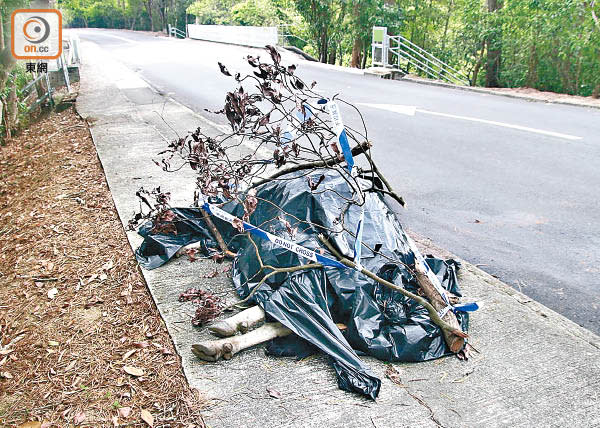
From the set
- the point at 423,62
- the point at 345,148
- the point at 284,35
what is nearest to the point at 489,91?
the point at 423,62

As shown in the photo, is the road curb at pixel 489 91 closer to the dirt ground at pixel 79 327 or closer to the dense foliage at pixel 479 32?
the dense foliage at pixel 479 32

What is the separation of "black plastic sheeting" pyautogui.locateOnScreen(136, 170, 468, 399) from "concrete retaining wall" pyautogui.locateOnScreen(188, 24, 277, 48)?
24580 millimetres

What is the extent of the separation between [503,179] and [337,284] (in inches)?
Answer: 175

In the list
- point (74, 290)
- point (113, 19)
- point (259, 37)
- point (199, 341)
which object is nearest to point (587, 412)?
point (199, 341)

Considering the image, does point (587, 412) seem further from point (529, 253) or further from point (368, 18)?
point (368, 18)

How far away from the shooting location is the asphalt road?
15.8 feet

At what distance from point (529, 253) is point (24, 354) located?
4.31m

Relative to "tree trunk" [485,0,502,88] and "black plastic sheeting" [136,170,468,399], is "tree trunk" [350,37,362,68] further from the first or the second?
"black plastic sheeting" [136,170,468,399]

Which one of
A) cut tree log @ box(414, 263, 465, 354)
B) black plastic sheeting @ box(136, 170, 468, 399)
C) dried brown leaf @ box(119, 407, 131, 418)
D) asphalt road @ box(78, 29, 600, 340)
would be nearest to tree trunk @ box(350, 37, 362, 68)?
asphalt road @ box(78, 29, 600, 340)

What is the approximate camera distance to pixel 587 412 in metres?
2.87

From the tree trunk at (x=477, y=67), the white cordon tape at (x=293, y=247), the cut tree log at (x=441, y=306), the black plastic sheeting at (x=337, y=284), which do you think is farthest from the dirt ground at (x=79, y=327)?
the tree trunk at (x=477, y=67)

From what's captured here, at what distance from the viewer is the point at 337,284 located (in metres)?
3.62

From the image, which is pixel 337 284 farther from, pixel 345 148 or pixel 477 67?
pixel 477 67

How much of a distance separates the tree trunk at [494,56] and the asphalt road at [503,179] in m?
3.11
